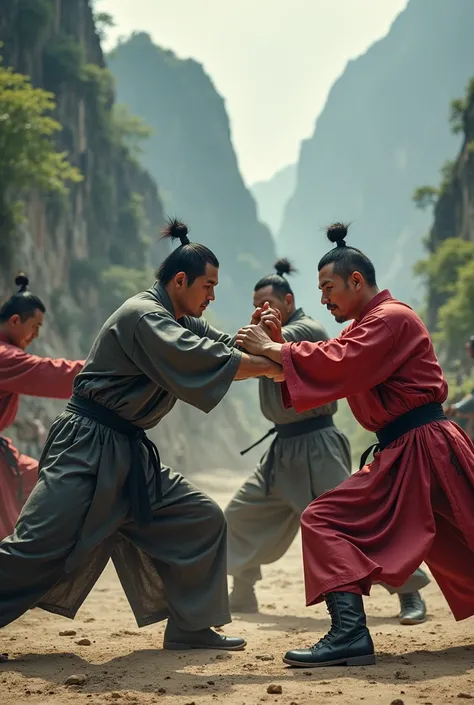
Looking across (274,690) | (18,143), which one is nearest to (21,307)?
(274,690)

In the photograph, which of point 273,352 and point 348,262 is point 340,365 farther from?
point 348,262

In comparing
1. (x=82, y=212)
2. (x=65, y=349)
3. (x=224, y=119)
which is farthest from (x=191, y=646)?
(x=224, y=119)

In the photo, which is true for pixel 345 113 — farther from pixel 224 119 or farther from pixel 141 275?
pixel 141 275

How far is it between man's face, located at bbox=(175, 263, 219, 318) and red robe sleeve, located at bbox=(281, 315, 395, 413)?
54 centimetres

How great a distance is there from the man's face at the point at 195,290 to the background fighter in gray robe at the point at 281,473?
1.32 metres

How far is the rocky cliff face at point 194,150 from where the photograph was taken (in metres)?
100

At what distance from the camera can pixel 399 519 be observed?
3516mm

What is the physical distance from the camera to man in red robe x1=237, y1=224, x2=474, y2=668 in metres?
3.37

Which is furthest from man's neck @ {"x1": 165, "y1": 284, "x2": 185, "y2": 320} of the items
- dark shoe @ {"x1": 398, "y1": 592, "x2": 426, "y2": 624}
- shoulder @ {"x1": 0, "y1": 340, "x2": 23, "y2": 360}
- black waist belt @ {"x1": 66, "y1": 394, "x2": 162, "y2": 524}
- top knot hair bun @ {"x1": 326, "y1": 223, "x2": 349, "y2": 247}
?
dark shoe @ {"x1": 398, "y1": 592, "x2": 426, "y2": 624}

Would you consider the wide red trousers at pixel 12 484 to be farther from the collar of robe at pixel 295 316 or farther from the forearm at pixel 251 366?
the forearm at pixel 251 366

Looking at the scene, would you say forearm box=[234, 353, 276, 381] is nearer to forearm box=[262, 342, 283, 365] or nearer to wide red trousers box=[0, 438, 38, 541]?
forearm box=[262, 342, 283, 365]

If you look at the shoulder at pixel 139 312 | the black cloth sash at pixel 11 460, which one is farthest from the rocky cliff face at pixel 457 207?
the shoulder at pixel 139 312

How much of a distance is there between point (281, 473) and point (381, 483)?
1.88 meters

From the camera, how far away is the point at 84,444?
374 cm
